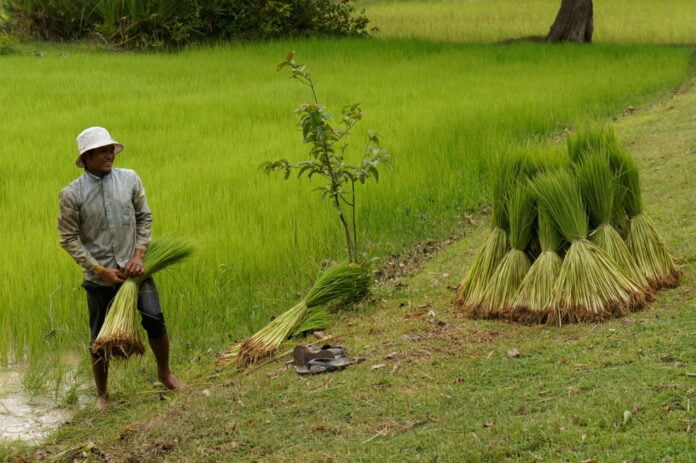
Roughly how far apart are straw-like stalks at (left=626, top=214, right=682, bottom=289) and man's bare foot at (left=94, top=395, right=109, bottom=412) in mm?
2425

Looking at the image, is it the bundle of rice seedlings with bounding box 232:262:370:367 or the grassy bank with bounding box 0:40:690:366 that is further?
the grassy bank with bounding box 0:40:690:366

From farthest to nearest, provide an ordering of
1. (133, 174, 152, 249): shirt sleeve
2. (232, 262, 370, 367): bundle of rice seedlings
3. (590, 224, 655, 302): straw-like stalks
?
(232, 262, 370, 367): bundle of rice seedlings → (590, 224, 655, 302): straw-like stalks → (133, 174, 152, 249): shirt sleeve

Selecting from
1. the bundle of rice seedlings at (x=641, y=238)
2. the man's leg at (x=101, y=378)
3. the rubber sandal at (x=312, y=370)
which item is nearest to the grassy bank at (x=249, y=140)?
the man's leg at (x=101, y=378)

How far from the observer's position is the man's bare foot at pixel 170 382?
4484mm

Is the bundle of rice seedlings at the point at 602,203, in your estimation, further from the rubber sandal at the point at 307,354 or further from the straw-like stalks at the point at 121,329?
the straw-like stalks at the point at 121,329

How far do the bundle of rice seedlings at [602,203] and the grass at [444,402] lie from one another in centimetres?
26

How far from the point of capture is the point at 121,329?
4250mm

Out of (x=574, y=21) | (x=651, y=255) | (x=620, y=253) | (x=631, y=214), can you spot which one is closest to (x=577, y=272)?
(x=620, y=253)

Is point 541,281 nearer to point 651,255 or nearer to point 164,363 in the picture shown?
point 651,255

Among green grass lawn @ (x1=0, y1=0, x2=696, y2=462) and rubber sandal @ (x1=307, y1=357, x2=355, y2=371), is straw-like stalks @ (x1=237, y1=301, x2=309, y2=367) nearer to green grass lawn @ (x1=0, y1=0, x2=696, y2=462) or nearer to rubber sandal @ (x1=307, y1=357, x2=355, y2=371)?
green grass lawn @ (x1=0, y1=0, x2=696, y2=462)

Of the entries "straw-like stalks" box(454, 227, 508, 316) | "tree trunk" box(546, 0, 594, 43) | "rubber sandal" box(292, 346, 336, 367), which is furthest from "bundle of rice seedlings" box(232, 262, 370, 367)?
"tree trunk" box(546, 0, 594, 43)

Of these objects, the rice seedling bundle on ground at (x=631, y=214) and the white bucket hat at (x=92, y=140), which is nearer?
the white bucket hat at (x=92, y=140)

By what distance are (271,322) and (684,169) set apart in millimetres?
3640

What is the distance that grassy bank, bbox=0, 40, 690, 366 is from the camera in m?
5.52
